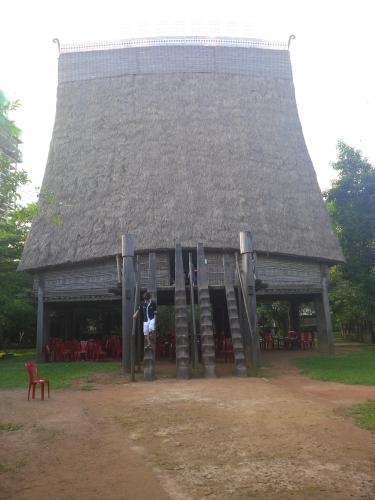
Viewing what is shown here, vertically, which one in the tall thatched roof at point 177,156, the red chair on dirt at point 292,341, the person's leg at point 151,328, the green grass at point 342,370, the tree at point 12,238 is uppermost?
the tall thatched roof at point 177,156

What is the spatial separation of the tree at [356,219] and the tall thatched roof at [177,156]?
106 inches

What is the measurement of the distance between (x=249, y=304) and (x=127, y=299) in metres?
2.81

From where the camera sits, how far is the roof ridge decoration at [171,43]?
55.4 feet

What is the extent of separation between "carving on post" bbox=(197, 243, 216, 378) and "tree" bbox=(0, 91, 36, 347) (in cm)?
414

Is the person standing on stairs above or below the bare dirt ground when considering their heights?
above

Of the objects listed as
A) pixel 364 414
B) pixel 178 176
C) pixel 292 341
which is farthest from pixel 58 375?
pixel 292 341

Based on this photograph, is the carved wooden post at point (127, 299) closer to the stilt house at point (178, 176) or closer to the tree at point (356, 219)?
the stilt house at point (178, 176)

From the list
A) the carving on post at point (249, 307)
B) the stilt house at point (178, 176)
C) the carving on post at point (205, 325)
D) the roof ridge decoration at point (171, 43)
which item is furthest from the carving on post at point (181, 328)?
the roof ridge decoration at point (171, 43)

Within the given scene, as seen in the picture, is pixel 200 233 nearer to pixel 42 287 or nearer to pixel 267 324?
pixel 42 287

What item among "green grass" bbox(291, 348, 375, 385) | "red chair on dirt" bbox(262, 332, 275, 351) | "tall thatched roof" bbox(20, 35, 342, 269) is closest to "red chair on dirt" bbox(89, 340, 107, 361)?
"tall thatched roof" bbox(20, 35, 342, 269)

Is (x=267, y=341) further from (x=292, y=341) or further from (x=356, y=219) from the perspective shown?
(x=356, y=219)

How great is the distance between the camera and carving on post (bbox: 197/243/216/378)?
8.22m

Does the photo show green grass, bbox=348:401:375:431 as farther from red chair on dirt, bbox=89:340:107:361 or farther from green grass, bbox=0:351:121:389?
red chair on dirt, bbox=89:340:107:361

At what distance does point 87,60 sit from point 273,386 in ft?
49.9
